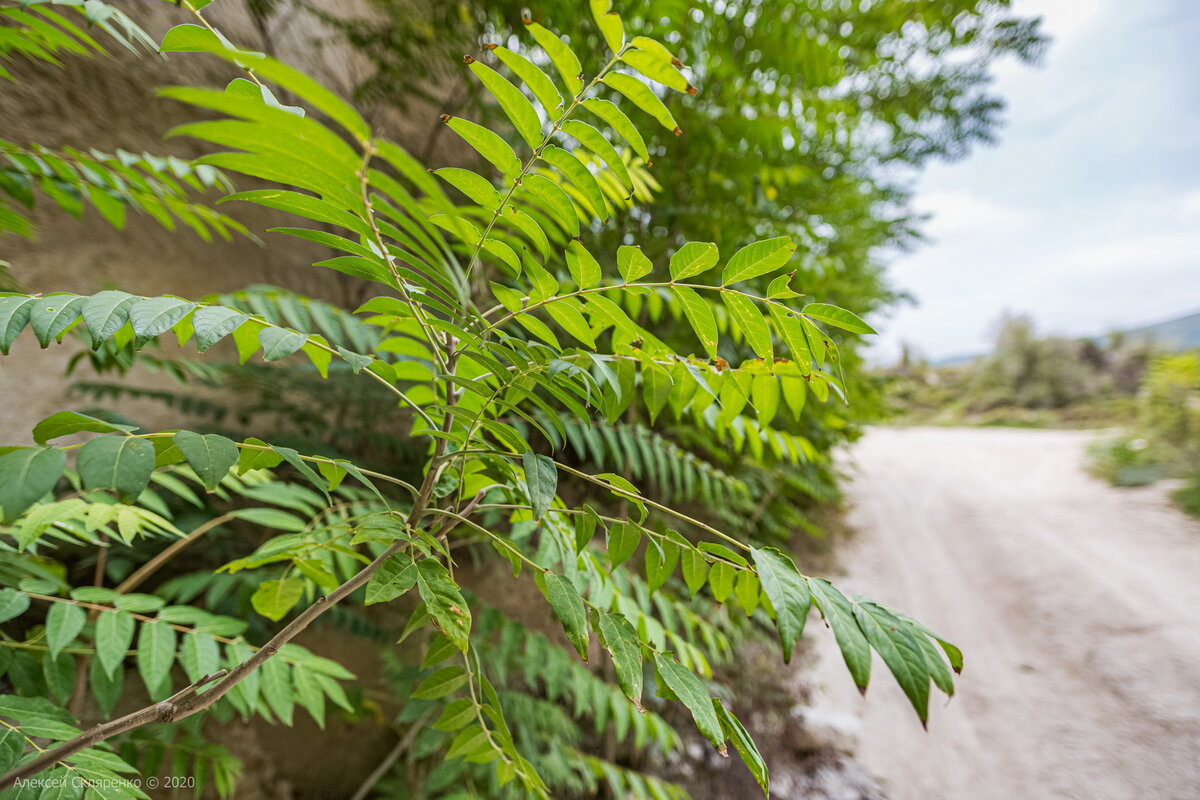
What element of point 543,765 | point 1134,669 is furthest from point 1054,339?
point 543,765

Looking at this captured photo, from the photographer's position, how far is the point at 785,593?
17.3 inches

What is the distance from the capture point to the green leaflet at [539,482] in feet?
1.45

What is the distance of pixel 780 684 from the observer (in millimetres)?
2979

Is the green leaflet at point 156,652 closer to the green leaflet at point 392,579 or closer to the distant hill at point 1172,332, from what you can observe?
the green leaflet at point 392,579

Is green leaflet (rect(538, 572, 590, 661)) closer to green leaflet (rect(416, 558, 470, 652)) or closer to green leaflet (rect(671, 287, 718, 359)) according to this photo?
green leaflet (rect(416, 558, 470, 652))

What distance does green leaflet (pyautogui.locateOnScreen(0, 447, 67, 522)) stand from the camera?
31 centimetres

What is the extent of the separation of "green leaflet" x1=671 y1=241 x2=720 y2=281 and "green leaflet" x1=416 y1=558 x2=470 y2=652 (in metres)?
0.38

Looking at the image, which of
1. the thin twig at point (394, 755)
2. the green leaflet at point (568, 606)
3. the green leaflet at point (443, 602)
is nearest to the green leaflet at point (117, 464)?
the green leaflet at point (443, 602)

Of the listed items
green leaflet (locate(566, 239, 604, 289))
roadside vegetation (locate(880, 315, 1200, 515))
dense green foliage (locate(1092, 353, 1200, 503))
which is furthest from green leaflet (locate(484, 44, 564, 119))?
dense green foliage (locate(1092, 353, 1200, 503))

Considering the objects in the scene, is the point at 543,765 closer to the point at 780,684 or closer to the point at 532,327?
the point at 532,327

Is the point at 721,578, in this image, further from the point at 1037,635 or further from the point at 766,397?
the point at 1037,635

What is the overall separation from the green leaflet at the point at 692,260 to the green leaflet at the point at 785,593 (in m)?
0.29

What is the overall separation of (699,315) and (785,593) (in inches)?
11.4

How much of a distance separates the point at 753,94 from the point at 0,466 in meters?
→ 1.95
